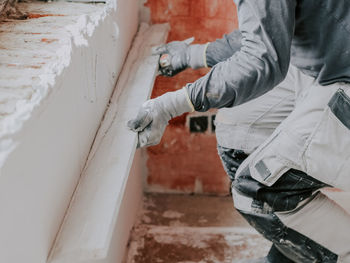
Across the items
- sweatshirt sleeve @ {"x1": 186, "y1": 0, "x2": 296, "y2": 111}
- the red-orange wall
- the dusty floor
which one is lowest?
the dusty floor

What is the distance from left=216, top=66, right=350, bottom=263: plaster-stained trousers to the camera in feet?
4.01

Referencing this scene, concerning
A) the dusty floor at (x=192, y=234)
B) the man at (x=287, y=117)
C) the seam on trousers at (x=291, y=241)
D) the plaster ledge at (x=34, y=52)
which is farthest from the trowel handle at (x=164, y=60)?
the dusty floor at (x=192, y=234)

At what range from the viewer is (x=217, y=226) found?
88.5 inches

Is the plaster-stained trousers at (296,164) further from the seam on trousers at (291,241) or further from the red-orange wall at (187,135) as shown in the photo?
the red-orange wall at (187,135)

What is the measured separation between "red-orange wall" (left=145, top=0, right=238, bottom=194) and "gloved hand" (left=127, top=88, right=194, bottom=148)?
80 centimetres

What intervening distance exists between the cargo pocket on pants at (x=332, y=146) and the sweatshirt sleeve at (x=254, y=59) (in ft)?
0.69

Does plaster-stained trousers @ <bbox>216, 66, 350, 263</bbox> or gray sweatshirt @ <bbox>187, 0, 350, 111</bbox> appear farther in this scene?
plaster-stained trousers @ <bbox>216, 66, 350, 263</bbox>

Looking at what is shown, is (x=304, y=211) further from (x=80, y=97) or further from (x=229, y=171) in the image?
(x=80, y=97)

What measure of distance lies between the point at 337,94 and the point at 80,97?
750mm

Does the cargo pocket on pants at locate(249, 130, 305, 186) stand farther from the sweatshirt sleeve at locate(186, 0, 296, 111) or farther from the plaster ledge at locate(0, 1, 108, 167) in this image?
the plaster ledge at locate(0, 1, 108, 167)

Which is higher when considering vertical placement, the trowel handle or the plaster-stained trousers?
the trowel handle

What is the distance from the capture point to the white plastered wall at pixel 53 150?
655 mm

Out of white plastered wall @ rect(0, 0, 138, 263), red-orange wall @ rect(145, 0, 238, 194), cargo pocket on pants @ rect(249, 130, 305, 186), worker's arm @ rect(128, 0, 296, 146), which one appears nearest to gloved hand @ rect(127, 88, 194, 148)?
worker's arm @ rect(128, 0, 296, 146)

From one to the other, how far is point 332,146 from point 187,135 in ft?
3.75
